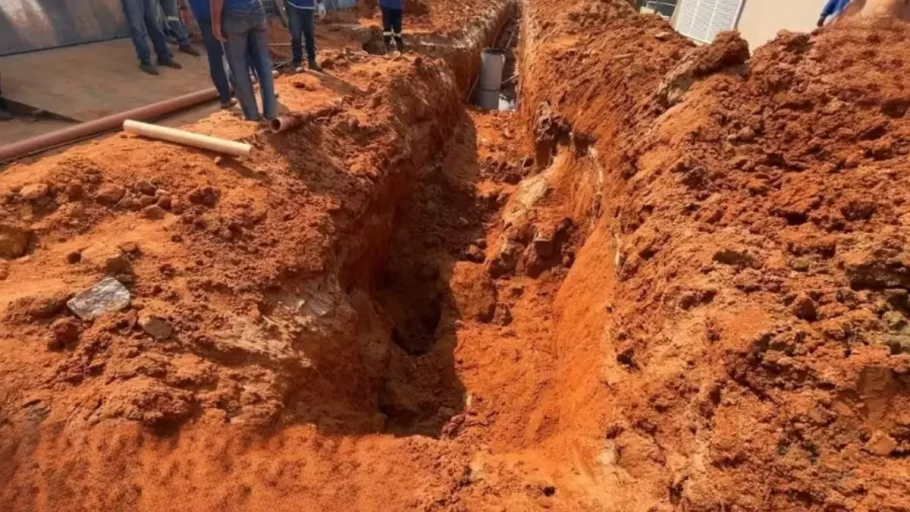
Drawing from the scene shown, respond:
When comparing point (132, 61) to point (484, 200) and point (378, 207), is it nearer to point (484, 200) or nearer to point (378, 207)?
point (378, 207)

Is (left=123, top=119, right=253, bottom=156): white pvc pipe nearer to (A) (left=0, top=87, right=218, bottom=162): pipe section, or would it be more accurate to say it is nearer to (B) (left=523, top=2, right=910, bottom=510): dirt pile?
(A) (left=0, top=87, right=218, bottom=162): pipe section

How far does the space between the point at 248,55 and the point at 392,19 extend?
4469 millimetres

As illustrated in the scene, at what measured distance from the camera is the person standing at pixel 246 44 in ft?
16.6

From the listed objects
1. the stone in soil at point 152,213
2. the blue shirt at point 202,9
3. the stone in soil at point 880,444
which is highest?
the blue shirt at point 202,9

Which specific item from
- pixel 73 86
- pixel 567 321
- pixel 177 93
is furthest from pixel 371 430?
pixel 73 86

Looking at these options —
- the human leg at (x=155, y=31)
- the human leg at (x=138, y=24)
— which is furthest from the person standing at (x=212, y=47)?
the human leg at (x=155, y=31)

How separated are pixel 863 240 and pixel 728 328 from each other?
0.84 m

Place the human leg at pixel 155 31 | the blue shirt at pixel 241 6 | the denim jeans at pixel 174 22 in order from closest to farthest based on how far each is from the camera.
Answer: the blue shirt at pixel 241 6 → the human leg at pixel 155 31 → the denim jeans at pixel 174 22

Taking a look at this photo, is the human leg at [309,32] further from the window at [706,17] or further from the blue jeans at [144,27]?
the window at [706,17]

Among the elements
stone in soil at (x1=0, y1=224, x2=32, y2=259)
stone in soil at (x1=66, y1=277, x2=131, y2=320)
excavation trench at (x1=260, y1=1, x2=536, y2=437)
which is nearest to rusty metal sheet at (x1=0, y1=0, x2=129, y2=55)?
stone in soil at (x1=0, y1=224, x2=32, y2=259)

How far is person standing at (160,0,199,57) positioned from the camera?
354 inches

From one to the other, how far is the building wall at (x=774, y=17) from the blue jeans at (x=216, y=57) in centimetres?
761

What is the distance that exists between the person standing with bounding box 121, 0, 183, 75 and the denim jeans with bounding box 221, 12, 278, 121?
10.7ft

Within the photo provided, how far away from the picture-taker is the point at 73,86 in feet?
22.4
